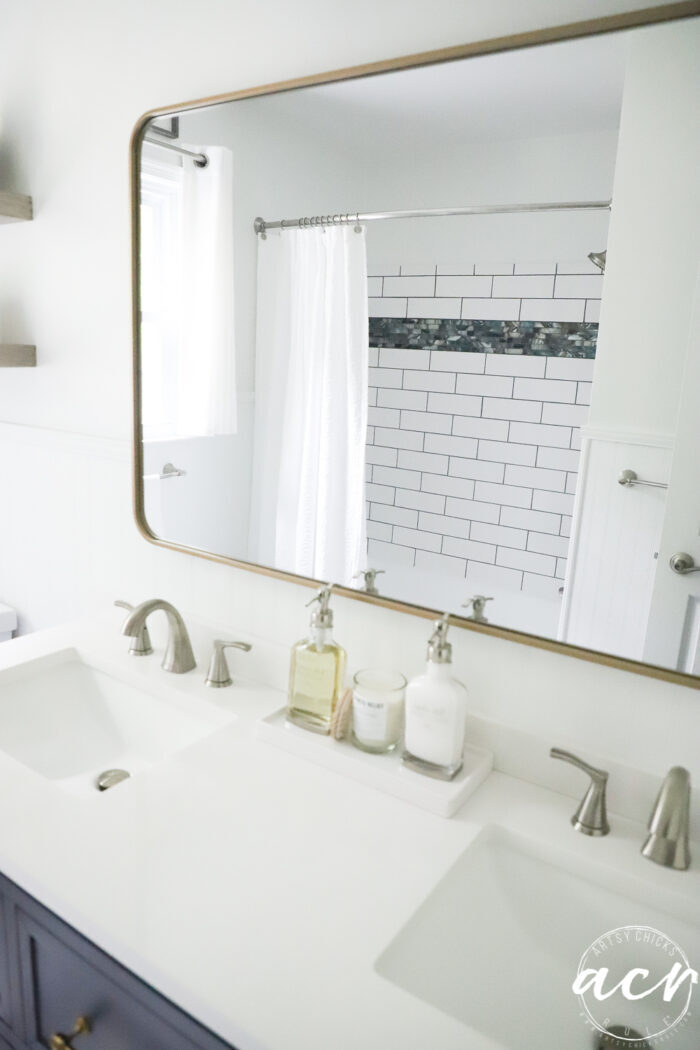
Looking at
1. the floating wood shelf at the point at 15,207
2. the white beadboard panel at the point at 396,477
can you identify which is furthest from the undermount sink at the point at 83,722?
the floating wood shelf at the point at 15,207

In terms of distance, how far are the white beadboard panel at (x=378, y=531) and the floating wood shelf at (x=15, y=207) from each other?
3.45 ft

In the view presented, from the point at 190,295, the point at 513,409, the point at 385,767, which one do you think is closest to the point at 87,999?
the point at 385,767

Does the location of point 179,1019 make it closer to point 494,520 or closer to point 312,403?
point 494,520

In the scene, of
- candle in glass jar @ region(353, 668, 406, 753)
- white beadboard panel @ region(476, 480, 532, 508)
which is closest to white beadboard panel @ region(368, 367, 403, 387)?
white beadboard panel @ region(476, 480, 532, 508)

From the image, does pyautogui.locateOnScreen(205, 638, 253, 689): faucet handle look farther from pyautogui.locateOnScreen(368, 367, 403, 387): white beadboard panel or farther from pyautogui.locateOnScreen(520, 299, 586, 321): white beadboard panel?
pyautogui.locateOnScreen(520, 299, 586, 321): white beadboard panel

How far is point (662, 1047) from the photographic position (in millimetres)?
799

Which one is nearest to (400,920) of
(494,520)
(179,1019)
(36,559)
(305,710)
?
(179,1019)

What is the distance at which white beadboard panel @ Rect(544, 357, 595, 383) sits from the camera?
947mm

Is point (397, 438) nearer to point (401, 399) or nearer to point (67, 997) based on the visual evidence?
point (401, 399)

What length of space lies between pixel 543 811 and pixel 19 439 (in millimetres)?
1403

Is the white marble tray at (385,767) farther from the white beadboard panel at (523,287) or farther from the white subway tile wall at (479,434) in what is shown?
the white beadboard panel at (523,287)

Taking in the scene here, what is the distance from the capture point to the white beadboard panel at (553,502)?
984mm

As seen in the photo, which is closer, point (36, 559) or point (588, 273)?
point (588, 273)

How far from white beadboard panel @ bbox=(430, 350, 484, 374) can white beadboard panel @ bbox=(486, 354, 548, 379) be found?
0.04 ft
